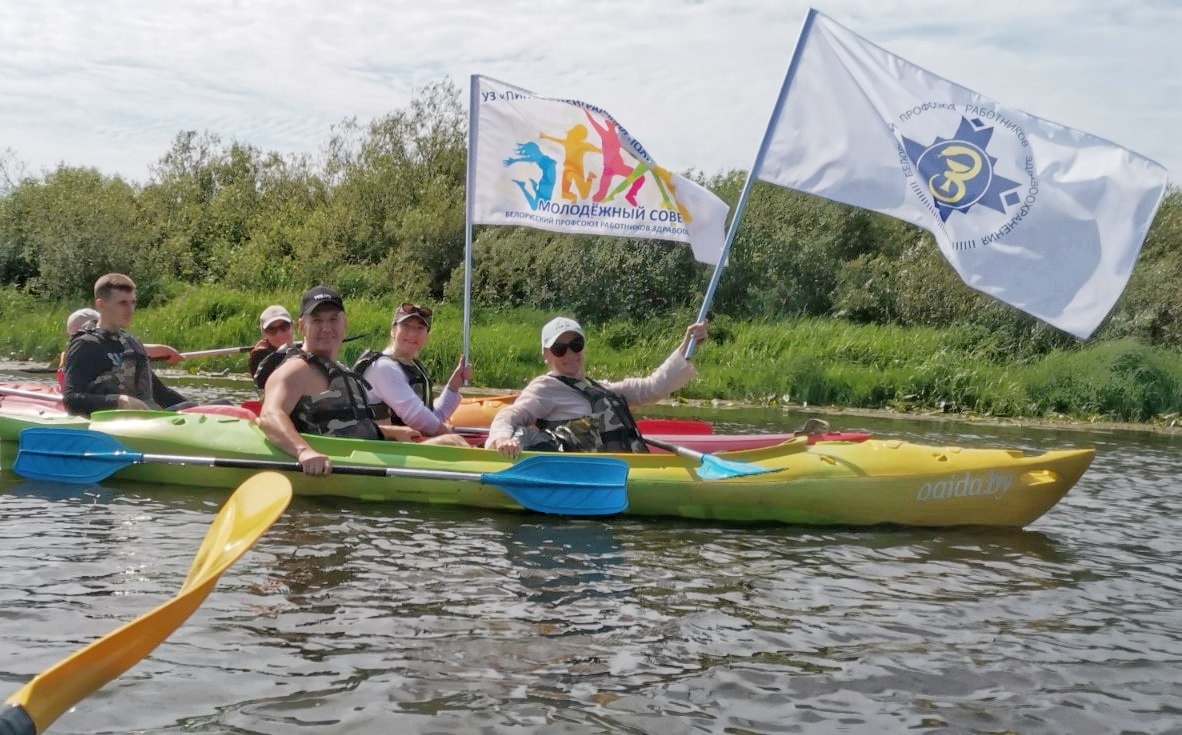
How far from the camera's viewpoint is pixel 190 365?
1814 centimetres

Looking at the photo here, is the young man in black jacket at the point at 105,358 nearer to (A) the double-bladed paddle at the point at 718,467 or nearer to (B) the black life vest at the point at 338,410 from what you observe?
(B) the black life vest at the point at 338,410

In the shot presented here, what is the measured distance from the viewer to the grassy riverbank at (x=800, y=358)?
15.2 meters

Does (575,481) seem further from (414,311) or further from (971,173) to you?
(971,173)

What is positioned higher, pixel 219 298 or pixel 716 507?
pixel 219 298

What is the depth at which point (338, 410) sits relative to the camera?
6.89 meters

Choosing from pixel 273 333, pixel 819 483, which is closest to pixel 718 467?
pixel 819 483

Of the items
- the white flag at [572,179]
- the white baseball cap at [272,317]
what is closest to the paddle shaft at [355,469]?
the white baseball cap at [272,317]

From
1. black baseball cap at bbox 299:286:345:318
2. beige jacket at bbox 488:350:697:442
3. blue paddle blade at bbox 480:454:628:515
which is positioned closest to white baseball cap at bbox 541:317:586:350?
beige jacket at bbox 488:350:697:442

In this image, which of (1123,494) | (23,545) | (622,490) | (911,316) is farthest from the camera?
(911,316)

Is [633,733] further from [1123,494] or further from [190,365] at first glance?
[190,365]

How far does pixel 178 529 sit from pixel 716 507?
9.52ft

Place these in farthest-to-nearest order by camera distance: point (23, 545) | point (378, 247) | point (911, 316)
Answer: point (378, 247) < point (911, 316) < point (23, 545)

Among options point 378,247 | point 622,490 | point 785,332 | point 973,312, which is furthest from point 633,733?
point 378,247

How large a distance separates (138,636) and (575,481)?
12.6ft
